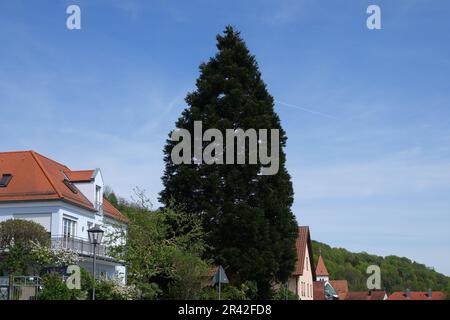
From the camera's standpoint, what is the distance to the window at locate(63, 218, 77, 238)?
4012cm

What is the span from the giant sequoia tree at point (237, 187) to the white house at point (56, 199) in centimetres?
703

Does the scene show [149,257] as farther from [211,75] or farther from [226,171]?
[211,75]

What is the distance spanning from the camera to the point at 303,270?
5606 cm

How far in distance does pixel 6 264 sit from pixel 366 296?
10971 centimetres

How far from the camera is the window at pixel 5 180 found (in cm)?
4122

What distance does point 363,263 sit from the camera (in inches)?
4983

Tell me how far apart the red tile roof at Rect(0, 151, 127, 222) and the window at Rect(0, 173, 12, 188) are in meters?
0.26

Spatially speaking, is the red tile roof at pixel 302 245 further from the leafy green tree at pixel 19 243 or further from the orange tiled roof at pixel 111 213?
the leafy green tree at pixel 19 243

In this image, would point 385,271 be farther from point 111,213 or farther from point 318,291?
point 111,213

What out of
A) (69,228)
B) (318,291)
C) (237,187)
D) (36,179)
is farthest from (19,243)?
(318,291)

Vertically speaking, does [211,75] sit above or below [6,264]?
above

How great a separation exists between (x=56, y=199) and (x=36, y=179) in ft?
9.55
